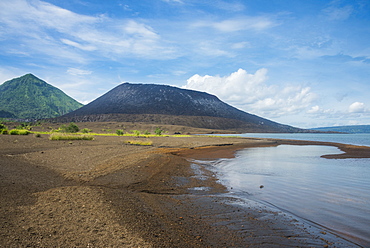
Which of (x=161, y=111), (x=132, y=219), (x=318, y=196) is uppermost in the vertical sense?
(x=161, y=111)

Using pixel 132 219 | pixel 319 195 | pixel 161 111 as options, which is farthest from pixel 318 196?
pixel 161 111

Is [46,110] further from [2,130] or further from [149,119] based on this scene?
[2,130]

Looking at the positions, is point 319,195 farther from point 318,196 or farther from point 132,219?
point 132,219

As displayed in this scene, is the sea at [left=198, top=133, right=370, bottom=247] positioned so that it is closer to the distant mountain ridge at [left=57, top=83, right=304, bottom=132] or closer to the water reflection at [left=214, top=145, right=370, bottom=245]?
the water reflection at [left=214, top=145, right=370, bottom=245]

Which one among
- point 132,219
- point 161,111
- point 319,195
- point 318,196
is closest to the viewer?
point 132,219

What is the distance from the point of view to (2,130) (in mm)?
31000

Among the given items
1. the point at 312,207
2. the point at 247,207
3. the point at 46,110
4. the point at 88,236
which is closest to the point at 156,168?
the point at 247,207

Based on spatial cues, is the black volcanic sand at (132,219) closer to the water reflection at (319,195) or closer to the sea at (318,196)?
the sea at (318,196)

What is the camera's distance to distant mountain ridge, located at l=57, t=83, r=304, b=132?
13725 centimetres

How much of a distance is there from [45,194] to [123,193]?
7.50 feet

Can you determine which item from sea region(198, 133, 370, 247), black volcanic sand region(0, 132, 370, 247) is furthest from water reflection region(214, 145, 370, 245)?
black volcanic sand region(0, 132, 370, 247)

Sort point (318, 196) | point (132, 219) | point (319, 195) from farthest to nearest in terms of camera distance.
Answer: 1. point (319, 195)
2. point (318, 196)
3. point (132, 219)

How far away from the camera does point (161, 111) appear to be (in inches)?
6275

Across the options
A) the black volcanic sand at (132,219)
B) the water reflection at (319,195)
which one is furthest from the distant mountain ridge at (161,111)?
the black volcanic sand at (132,219)
